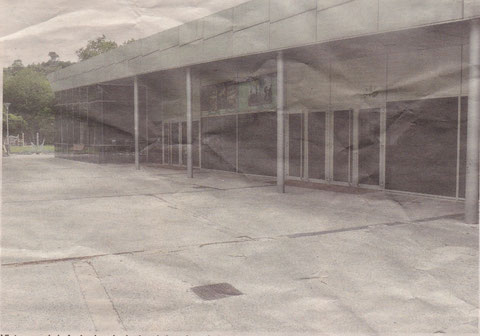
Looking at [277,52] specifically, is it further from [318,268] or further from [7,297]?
[7,297]

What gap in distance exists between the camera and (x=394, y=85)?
842 cm

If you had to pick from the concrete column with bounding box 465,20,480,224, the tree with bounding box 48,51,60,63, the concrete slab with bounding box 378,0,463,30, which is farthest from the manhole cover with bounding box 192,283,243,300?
the concrete slab with bounding box 378,0,463,30

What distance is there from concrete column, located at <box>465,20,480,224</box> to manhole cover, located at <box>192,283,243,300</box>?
3.96m

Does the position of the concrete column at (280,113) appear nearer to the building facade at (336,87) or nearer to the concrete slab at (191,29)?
the building facade at (336,87)

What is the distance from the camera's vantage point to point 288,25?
8070 mm

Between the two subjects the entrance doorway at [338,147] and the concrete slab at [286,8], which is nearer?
the concrete slab at [286,8]

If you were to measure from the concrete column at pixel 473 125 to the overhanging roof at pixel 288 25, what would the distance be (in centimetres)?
38

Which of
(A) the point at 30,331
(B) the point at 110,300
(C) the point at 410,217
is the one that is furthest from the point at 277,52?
(A) the point at 30,331

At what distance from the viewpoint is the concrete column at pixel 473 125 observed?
227 inches

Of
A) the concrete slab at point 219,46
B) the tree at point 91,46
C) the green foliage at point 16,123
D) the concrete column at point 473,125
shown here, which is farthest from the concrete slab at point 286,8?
the green foliage at point 16,123

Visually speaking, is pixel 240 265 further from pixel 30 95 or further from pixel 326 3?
pixel 30 95

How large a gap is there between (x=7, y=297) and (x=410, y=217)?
5229mm

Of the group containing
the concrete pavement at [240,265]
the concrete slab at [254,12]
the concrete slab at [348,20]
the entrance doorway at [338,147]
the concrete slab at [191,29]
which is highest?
the concrete slab at [254,12]

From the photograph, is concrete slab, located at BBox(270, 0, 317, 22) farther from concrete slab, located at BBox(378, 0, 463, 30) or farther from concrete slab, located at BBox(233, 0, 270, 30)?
concrete slab, located at BBox(378, 0, 463, 30)
